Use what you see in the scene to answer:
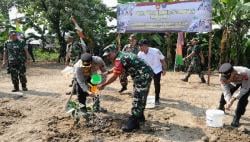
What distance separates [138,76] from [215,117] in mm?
1635

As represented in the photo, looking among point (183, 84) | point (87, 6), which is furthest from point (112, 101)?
point (87, 6)

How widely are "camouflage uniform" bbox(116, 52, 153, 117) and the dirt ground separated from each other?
0.49 meters

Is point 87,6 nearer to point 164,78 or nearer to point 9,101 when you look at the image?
point 164,78

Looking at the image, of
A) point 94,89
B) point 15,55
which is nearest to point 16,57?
point 15,55

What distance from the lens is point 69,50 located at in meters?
10.6

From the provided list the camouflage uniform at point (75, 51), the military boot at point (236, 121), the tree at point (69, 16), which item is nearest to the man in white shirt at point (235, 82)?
the military boot at point (236, 121)

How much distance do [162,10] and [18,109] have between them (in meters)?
6.30

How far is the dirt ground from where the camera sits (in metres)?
6.96

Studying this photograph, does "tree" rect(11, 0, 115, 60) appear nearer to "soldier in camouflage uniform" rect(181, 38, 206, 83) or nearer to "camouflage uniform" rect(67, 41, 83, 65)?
"soldier in camouflage uniform" rect(181, 38, 206, 83)

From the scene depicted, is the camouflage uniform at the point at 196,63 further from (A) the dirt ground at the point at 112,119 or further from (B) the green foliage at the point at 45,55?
(B) the green foliage at the point at 45,55

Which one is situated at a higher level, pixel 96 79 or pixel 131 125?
pixel 96 79

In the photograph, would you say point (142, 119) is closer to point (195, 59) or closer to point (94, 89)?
point (94, 89)

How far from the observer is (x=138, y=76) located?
7082 mm

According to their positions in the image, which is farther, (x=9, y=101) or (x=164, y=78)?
(x=164, y=78)
